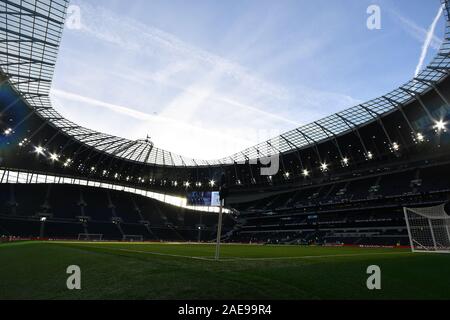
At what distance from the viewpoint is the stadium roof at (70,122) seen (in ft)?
108

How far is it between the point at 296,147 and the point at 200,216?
146ft

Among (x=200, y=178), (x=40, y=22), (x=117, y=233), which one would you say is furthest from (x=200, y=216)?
(x=40, y=22)

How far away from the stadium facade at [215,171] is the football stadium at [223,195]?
329 mm

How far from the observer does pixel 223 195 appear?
13.0 meters

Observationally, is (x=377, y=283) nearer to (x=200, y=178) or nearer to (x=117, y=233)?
(x=117, y=233)

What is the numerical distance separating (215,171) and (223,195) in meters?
85.7

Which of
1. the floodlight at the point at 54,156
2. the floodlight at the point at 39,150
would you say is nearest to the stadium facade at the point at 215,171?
the floodlight at the point at 39,150

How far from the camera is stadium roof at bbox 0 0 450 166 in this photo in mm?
33031

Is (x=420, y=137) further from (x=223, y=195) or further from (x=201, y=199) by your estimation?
(x=201, y=199)

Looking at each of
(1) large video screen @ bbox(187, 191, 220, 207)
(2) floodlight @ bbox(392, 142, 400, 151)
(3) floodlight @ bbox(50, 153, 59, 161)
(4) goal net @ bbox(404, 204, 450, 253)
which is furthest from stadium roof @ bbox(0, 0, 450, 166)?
(4) goal net @ bbox(404, 204, 450, 253)

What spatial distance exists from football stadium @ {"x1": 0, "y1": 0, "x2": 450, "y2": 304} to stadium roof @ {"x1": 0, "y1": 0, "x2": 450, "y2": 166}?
0.74 feet

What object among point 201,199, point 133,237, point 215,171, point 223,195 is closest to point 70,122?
point 133,237

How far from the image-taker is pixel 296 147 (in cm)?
7712

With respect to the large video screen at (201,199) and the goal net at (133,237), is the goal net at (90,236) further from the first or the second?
Result: the large video screen at (201,199)
